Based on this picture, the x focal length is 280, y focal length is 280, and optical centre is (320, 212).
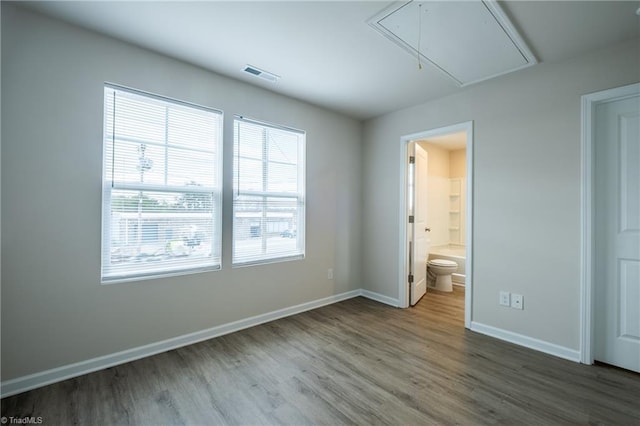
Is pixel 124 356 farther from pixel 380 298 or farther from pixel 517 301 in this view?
pixel 517 301

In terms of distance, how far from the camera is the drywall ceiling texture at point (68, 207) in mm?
1855

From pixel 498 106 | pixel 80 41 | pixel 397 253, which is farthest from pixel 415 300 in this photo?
pixel 80 41

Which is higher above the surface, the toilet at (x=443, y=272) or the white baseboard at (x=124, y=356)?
the toilet at (x=443, y=272)

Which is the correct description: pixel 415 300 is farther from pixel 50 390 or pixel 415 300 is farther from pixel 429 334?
pixel 50 390

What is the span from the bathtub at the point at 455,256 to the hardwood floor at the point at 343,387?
7.05 feet

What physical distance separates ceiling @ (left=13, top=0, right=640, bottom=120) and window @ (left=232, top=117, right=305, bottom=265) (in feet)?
2.00

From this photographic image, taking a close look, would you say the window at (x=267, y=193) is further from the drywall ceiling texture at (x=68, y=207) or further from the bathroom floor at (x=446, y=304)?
the bathroom floor at (x=446, y=304)

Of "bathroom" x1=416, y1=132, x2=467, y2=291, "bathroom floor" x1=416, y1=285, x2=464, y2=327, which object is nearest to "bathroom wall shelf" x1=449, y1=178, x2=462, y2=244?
"bathroom" x1=416, y1=132, x2=467, y2=291

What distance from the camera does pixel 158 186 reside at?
7.98ft

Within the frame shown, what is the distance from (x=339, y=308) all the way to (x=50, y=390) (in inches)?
105

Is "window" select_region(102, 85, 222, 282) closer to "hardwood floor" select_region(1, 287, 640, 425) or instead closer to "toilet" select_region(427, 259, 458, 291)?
"hardwood floor" select_region(1, 287, 640, 425)

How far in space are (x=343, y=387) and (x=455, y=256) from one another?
360 centimetres
